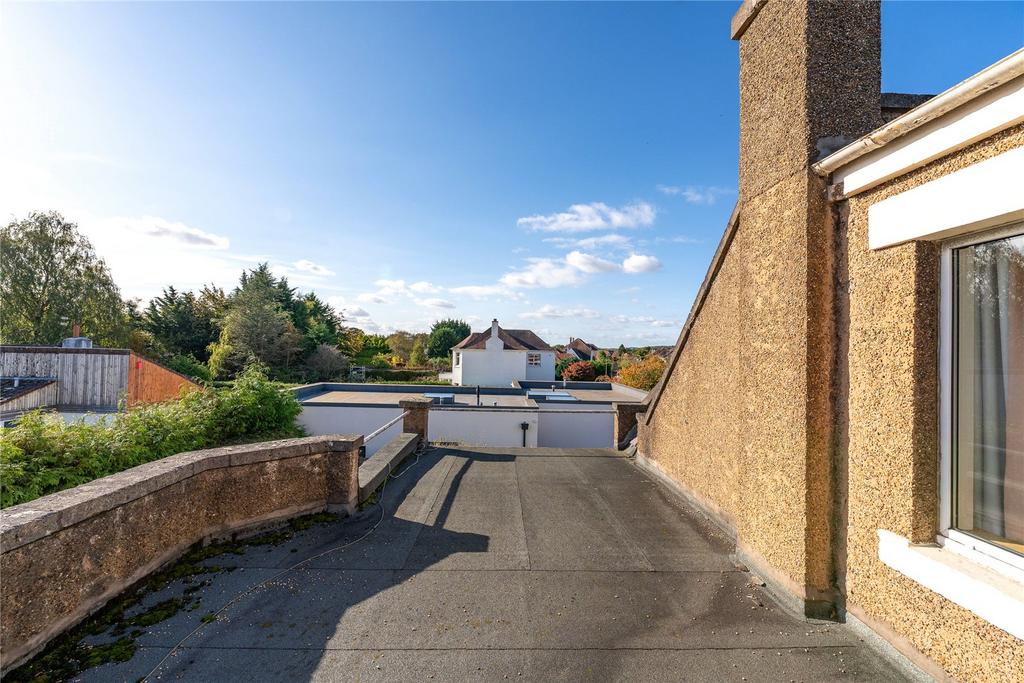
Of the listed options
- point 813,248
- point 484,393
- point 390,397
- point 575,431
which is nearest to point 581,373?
point 484,393

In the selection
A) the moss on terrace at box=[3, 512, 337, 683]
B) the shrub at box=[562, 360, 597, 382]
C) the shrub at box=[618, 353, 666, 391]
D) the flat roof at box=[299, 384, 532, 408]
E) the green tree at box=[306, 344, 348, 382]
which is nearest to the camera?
the moss on terrace at box=[3, 512, 337, 683]

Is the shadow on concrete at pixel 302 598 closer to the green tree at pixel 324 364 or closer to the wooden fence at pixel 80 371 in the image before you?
the wooden fence at pixel 80 371

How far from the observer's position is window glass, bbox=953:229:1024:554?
2.21m

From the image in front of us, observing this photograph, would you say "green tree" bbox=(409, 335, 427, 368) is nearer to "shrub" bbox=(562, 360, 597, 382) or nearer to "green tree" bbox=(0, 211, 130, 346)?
"shrub" bbox=(562, 360, 597, 382)

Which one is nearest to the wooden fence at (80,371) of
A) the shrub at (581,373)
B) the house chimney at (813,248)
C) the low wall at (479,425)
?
the low wall at (479,425)

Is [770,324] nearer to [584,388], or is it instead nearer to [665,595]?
[665,595]

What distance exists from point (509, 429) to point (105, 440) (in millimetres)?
13160

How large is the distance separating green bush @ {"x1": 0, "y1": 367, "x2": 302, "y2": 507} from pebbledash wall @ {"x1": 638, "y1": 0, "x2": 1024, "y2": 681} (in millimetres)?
6539

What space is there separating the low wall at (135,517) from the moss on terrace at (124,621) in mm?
72

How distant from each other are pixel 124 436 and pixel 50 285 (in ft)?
102

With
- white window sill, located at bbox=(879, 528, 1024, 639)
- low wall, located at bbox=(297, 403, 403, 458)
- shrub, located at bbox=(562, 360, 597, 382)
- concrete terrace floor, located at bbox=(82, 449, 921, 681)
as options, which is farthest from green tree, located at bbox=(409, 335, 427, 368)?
white window sill, located at bbox=(879, 528, 1024, 639)

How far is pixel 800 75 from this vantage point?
3.19 meters

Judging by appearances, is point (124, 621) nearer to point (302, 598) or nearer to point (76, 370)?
point (302, 598)

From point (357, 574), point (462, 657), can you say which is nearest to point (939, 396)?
point (462, 657)
